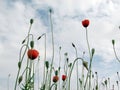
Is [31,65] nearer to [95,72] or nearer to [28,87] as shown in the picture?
[28,87]

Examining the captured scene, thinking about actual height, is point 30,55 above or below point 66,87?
above

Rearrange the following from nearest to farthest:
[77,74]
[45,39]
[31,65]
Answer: [31,65], [45,39], [77,74]

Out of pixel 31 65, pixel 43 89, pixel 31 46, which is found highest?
pixel 31 46

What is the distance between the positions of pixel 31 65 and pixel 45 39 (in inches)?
53.3

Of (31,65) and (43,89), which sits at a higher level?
(31,65)

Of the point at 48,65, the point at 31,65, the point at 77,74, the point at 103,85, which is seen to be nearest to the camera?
the point at 31,65

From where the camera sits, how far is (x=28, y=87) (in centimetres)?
535

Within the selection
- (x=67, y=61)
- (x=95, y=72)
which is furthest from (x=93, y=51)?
(x=95, y=72)

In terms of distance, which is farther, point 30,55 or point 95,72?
point 95,72

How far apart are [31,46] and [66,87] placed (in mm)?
1860

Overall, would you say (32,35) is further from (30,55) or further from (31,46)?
(30,55)

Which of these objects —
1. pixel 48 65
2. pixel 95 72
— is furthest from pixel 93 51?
pixel 95 72

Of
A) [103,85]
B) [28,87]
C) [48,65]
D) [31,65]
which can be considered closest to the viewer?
[28,87]

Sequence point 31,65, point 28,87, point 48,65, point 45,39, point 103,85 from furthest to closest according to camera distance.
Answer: point 103,85 < point 45,39 < point 48,65 < point 31,65 < point 28,87
